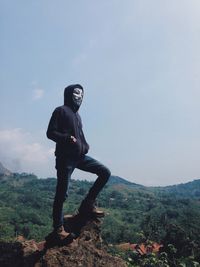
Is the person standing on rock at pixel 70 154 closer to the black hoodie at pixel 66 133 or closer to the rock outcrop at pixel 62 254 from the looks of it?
the black hoodie at pixel 66 133

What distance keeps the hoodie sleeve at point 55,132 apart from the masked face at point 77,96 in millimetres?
418

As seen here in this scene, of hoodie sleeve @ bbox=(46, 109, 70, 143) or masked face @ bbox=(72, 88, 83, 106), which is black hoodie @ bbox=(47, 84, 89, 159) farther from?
masked face @ bbox=(72, 88, 83, 106)

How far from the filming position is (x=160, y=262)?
6695mm

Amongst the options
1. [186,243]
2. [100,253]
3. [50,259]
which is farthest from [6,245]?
[186,243]

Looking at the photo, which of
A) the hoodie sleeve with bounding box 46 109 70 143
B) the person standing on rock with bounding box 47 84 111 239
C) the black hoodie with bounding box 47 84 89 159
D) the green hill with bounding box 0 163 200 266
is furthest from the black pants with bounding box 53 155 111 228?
the green hill with bounding box 0 163 200 266

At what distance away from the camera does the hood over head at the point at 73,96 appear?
5.70 meters

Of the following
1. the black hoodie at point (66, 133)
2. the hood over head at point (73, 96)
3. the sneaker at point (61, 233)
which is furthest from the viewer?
the hood over head at point (73, 96)

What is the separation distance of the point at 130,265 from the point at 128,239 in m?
80.9

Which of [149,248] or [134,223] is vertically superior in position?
[134,223]

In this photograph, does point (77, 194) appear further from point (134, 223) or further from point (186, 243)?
point (186, 243)

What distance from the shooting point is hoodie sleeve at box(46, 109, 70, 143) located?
523cm

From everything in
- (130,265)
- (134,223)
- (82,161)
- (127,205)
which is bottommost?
(130,265)

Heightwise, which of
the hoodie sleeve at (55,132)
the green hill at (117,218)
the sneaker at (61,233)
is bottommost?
the sneaker at (61,233)

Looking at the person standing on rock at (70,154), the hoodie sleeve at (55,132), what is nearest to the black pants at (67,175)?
the person standing on rock at (70,154)
